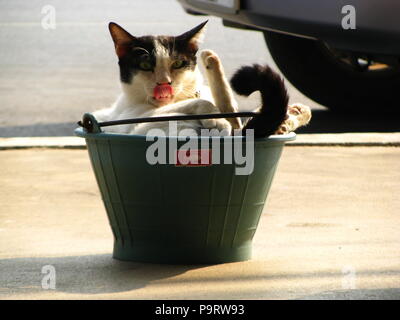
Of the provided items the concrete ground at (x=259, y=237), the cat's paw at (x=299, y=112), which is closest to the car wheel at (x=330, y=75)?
the concrete ground at (x=259, y=237)

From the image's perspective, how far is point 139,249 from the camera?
323 centimetres

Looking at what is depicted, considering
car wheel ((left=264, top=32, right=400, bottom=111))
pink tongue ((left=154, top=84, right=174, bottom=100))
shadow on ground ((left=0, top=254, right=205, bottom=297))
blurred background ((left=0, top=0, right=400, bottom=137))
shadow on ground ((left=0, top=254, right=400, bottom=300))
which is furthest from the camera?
blurred background ((left=0, top=0, right=400, bottom=137))

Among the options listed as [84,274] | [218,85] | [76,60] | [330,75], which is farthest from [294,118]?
[76,60]

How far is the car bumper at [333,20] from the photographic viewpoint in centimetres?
430

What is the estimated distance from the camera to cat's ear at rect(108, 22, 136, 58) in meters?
3.23

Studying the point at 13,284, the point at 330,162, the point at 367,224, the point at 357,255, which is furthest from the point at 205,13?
the point at 13,284

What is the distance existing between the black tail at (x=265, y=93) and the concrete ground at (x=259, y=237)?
1.64 feet

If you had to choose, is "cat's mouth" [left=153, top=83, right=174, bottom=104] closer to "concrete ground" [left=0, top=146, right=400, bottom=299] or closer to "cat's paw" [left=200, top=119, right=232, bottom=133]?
"cat's paw" [left=200, top=119, right=232, bottom=133]

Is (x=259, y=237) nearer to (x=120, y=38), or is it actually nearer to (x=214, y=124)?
(x=214, y=124)

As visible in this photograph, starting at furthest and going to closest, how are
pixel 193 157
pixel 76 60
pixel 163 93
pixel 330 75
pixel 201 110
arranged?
pixel 76 60 < pixel 330 75 < pixel 163 93 < pixel 201 110 < pixel 193 157

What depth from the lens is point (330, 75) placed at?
6.43m

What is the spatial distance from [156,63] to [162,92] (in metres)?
0.11

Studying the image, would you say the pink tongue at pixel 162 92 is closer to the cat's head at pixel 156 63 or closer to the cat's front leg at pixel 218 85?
the cat's head at pixel 156 63

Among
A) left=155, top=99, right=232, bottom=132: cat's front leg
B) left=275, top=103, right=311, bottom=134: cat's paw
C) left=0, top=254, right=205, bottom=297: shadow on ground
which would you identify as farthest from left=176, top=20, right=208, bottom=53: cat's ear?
left=0, top=254, right=205, bottom=297: shadow on ground
